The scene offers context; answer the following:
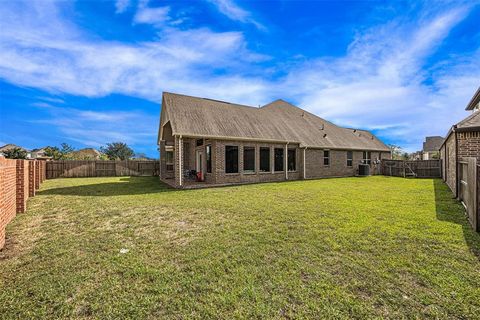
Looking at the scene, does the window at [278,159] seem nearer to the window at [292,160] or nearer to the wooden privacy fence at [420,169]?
the window at [292,160]

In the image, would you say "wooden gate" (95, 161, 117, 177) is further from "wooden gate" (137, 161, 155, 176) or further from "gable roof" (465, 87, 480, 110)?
"gable roof" (465, 87, 480, 110)

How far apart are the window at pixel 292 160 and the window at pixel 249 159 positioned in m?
3.35

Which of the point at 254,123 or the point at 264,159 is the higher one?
the point at 254,123

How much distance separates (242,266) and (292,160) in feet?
47.3

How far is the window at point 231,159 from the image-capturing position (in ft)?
45.4

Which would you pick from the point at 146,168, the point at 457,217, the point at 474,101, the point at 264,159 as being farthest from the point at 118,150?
the point at 457,217

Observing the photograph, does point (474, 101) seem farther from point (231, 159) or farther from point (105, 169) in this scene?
point (105, 169)

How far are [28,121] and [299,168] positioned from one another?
2326 inches

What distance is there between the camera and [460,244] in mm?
4082

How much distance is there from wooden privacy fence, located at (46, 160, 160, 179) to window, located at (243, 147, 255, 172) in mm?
11672

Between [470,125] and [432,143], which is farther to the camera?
[432,143]

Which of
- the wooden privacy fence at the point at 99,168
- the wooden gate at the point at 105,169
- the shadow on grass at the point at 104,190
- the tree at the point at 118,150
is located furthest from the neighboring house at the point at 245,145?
the tree at the point at 118,150

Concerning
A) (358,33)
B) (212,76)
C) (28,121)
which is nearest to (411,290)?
(358,33)

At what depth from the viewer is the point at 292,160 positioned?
1709 centimetres
